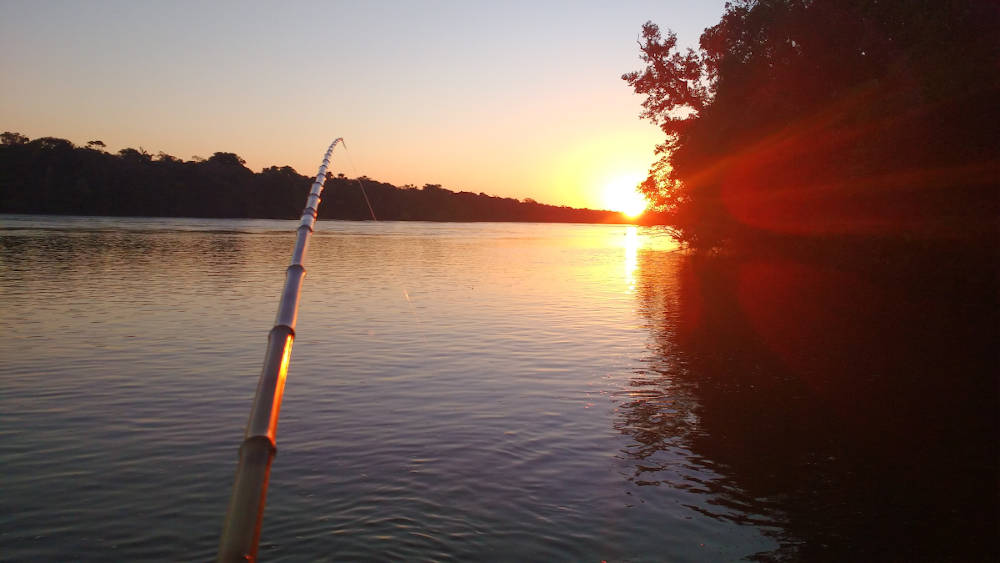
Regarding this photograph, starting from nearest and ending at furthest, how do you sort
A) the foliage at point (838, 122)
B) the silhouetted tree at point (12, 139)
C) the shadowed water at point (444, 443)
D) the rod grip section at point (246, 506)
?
the rod grip section at point (246, 506) < the shadowed water at point (444, 443) < the foliage at point (838, 122) < the silhouetted tree at point (12, 139)

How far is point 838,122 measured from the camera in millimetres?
36906

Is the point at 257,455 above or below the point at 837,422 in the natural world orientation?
above

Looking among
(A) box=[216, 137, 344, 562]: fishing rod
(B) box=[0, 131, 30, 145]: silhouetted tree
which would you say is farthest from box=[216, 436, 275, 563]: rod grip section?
(B) box=[0, 131, 30, 145]: silhouetted tree

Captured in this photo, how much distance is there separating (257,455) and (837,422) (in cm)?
1555

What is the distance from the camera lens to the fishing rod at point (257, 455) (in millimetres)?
2834

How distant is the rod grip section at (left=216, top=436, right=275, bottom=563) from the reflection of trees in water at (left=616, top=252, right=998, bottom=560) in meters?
8.32

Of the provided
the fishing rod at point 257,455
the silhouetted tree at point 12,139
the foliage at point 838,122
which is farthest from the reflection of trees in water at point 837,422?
the silhouetted tree at point 12,139

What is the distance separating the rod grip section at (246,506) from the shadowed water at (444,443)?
22.1 feet

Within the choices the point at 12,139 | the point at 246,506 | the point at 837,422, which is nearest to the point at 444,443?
the point at 837,422

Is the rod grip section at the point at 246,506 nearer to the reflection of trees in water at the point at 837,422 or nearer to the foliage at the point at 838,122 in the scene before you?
the reflection of trees in water at the point at 837,422

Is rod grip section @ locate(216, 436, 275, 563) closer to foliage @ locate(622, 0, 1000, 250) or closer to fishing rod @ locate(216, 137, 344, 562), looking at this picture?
fishing rod @ locate(216, 137, 344, 562)

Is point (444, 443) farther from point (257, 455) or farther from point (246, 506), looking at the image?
point (246, 506)

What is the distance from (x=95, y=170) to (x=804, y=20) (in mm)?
178160

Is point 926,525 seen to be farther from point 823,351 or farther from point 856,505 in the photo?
point 823,351
